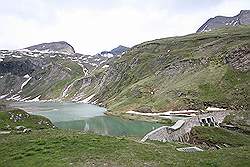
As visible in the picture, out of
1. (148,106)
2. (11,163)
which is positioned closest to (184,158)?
(11,163)

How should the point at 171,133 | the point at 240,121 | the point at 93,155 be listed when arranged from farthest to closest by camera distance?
the point at 240,121 < the point at 171,133 < the point at 93,155

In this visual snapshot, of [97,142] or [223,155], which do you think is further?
[97,142]

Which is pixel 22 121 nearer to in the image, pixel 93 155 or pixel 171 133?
pixel 171 133

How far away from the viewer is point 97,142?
41.0 m

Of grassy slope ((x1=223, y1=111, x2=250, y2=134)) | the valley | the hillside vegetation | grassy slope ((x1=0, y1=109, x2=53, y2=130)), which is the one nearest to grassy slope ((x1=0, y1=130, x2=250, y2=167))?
the valley

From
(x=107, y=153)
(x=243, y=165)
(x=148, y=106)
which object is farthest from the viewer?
(x=148, y=106)

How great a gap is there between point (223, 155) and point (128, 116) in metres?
125

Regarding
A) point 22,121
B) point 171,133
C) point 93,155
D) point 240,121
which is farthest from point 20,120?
point 93,155

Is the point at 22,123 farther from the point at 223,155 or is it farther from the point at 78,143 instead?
the point at 223,155

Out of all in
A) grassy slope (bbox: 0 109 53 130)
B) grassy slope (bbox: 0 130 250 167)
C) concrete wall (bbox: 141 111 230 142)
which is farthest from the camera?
grassy slope (bbox: 0 109 53 130)

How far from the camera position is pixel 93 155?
3466 centimetres

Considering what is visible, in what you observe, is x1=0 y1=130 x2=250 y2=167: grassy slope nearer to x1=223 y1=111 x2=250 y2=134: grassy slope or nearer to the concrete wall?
the concrete wall

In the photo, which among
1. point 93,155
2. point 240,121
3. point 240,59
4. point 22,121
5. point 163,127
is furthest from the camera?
point 240,59

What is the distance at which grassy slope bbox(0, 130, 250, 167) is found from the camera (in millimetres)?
32625
